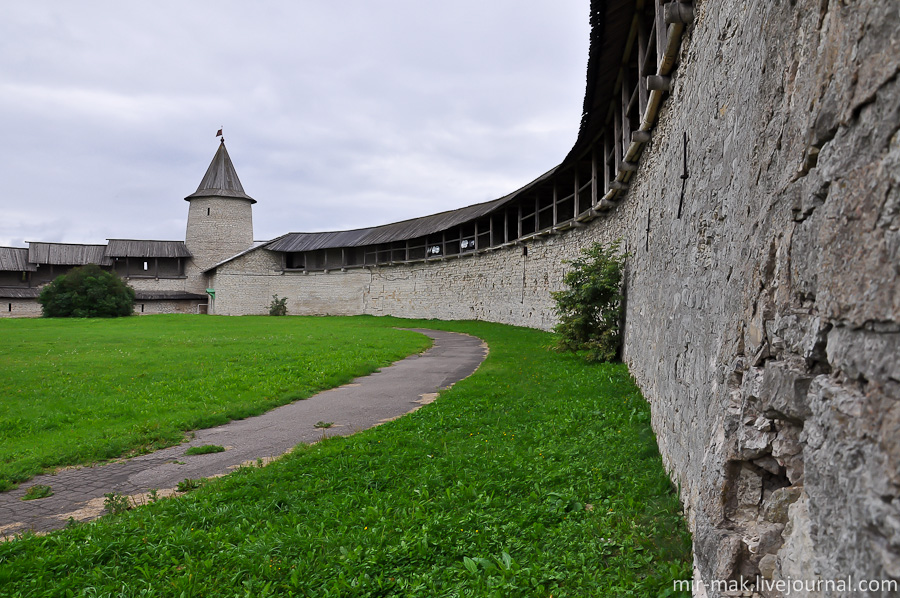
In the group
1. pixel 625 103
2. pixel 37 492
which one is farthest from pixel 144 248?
pixel 37 492

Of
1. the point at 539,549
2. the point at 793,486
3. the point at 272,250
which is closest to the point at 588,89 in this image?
the point at 539,549

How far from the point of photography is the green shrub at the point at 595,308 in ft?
34.2

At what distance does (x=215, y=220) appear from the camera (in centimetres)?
4291

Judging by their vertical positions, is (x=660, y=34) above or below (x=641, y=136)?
above

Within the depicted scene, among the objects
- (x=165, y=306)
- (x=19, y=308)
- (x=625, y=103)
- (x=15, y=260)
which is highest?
(x=625, y=103)

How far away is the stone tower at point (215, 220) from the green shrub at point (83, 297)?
9.59 meters

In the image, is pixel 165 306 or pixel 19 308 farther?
pixel 165 306

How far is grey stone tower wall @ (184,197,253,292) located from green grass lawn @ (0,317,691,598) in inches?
1605

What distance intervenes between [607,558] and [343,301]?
36.3 metres

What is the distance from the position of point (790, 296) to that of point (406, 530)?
9.72 feet

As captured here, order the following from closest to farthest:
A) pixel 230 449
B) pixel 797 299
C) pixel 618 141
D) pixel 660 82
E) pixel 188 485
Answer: pixel 797 299 → pixel 188 485 → pixel 230 449 → pixel 660 82 → pixel 618 141

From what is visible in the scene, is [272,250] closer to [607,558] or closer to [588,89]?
[588,89]

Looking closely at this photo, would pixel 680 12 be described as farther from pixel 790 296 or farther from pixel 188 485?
pixel 188 485

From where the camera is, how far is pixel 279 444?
627 centimetres
